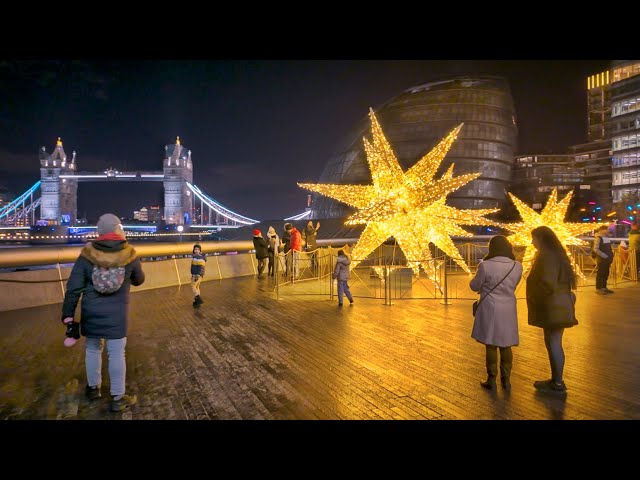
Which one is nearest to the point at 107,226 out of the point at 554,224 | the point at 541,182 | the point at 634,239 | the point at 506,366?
the point at 506,366

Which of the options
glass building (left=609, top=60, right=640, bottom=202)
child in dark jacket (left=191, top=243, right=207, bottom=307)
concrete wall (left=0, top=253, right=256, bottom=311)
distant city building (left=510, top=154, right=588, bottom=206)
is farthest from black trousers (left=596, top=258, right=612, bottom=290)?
glass building (left=609, top=60, right=640, bottom=202)

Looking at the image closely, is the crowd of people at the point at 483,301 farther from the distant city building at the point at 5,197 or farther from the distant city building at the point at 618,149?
the distant city building at the point at 5,197

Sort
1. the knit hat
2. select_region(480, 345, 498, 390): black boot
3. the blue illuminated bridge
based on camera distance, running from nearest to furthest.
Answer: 1. the knit hat
2. select_region(480, 345, 498, 390): black boot
3. the blue illuminated bridge

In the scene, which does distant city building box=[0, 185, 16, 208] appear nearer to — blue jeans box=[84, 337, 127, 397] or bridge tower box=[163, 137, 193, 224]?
bridge tower box=[163, 137, 193, 224]

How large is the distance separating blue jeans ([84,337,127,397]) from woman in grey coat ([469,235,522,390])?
13.3ft

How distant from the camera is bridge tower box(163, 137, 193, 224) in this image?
105m

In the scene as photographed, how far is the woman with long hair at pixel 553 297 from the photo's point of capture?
471 cm

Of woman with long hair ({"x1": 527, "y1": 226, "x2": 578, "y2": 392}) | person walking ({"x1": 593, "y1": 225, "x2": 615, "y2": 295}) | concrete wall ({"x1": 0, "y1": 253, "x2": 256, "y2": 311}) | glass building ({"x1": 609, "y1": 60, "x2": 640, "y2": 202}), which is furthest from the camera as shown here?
glass building ({"x1": 609, "y1": 60, "x2": 640, "y2": 202})

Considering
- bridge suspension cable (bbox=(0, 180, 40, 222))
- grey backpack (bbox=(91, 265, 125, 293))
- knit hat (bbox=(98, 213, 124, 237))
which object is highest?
bridge suspension cable (bbox=(0, 180, 40, 222))

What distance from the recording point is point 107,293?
14.4ft

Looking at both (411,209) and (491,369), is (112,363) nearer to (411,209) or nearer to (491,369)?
(491,369)

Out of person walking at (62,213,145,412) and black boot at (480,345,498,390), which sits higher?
person walking at (62,213,145,412)

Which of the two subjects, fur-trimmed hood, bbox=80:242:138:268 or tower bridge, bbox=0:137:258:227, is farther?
tower bridge, bbox=0:137:258:227
